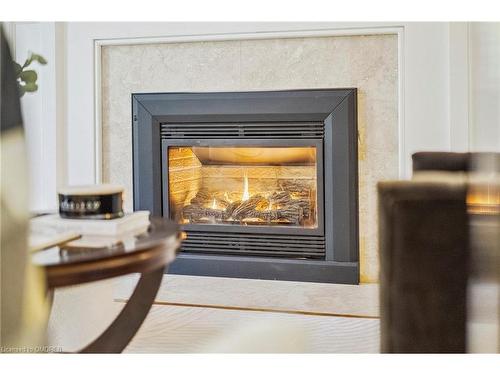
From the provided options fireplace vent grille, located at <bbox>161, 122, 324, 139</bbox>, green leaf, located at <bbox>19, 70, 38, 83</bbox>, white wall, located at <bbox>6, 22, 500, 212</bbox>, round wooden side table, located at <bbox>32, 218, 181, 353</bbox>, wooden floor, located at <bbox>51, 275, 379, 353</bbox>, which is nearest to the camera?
round wooden side table, located at <bbox>32, 218, 181, 353</bbox>

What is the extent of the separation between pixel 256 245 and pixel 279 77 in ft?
2.36

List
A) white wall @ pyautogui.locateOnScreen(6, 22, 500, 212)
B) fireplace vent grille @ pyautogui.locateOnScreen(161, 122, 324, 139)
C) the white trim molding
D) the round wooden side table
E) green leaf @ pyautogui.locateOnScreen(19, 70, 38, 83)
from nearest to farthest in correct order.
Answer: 1. the round wooden side table
2. green leaf @ pyautogui.locateOnScreen(19, 70, 38, 83)
3. white wall @ pyautogui.locateOnScreen(6, 22, 500, 212)
4. the white trim molding
5. fireplace vent grille @ pyautogui.locateOnScreen(161, 122, 324, 139)

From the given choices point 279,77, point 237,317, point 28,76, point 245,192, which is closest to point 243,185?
point 245,192

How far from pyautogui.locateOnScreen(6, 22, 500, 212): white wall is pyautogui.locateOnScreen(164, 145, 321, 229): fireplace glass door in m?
0.38

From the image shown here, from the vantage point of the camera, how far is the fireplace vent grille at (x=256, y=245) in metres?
2.32

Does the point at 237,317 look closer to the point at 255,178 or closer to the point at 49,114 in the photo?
the point at 255,178

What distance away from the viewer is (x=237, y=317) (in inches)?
70.9

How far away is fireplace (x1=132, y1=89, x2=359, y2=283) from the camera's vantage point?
7.38 ft

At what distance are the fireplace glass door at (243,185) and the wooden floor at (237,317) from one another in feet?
1.07

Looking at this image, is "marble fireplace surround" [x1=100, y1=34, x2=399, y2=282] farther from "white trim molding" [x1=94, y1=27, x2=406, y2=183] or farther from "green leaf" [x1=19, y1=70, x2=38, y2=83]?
"green leaf" [x1=19, y1=70, x2=38, y2=83]

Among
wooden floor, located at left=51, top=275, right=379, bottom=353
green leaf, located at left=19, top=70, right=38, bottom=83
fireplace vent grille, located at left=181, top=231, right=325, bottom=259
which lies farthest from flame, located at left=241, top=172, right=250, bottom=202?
green leaf, located at left=19, top=70, right=38, bottom=83

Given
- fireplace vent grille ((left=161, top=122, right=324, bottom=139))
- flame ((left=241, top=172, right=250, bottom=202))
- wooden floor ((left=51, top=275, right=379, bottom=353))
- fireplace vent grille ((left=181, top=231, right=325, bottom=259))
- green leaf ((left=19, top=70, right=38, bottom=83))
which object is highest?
green leaf ((left=19, top=70, right=38, bottom=83))
